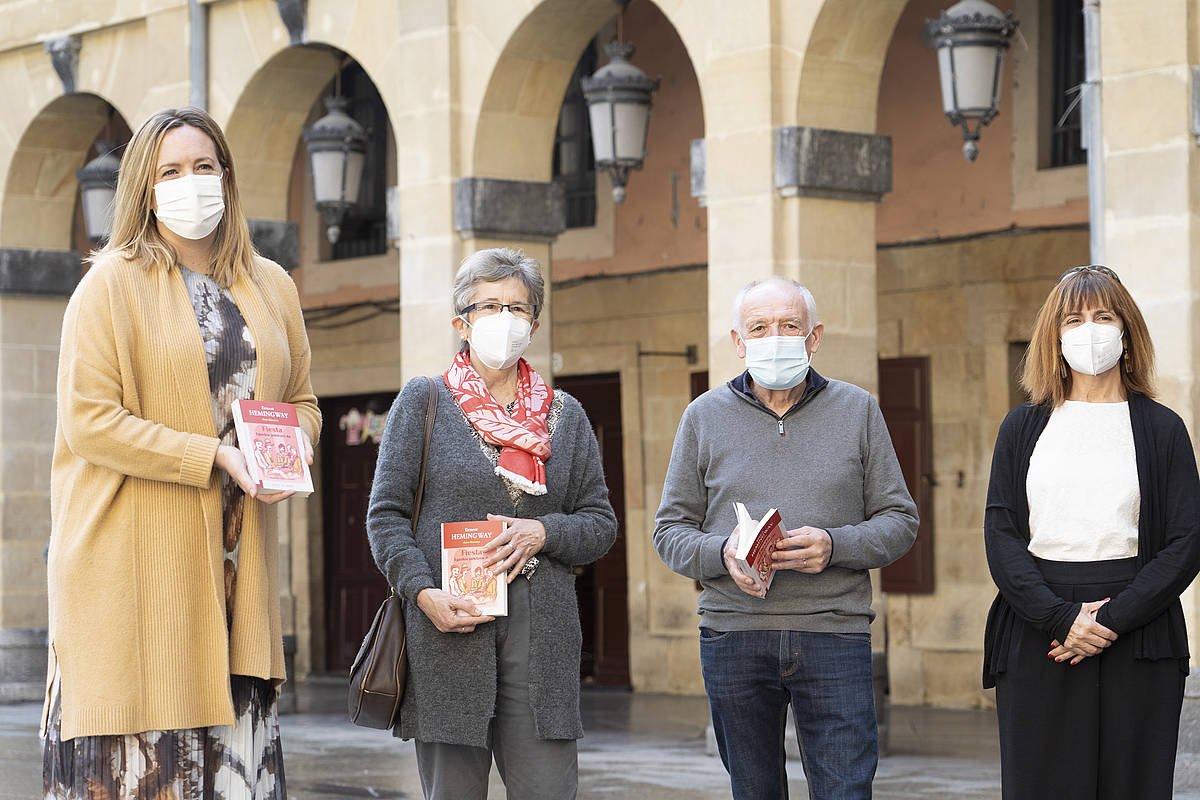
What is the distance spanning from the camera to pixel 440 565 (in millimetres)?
4953

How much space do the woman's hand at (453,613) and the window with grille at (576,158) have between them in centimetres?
1026

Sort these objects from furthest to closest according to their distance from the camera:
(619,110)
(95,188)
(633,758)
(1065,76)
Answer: (95,188) < (1065,76) < (619,110) < (633,758)

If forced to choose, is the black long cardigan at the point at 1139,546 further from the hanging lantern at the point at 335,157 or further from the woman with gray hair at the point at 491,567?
the hanging lantern at the point at 335,157

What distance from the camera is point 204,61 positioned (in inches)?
520

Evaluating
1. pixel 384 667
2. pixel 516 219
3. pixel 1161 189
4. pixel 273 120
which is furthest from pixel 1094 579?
pixel 273 120

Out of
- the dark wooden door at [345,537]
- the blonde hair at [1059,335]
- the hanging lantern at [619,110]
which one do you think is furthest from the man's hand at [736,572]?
the dark wooden door at [345,537]

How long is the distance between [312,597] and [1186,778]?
10728 millimetres

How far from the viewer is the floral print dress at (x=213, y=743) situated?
4430 mm

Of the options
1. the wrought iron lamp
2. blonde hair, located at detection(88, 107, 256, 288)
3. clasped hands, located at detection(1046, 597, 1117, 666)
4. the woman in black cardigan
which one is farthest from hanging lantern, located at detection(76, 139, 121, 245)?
clasped hands, located at detection(1046, 597, 1117, 666)

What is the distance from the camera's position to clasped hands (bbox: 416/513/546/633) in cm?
486

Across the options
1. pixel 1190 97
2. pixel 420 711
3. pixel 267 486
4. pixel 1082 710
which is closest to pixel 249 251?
pixel 267 486

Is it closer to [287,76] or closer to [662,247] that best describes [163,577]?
[287,76]

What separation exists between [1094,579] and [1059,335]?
659mm

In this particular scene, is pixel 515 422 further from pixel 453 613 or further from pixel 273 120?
pixel 273 120
